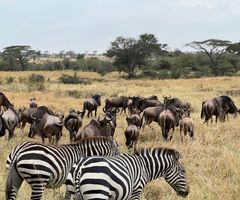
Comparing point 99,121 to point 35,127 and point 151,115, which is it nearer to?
point 35,127

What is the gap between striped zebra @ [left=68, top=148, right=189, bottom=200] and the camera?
16.4 feet

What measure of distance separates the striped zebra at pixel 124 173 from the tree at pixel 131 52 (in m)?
46.7

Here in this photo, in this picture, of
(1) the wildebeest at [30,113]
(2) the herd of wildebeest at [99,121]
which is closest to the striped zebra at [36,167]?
(2) the herd of wildebeest at [99,121]

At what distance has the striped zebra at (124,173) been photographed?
4988 millimetres

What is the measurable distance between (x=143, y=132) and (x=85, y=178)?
1086 centimetres

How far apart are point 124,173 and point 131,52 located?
161ft

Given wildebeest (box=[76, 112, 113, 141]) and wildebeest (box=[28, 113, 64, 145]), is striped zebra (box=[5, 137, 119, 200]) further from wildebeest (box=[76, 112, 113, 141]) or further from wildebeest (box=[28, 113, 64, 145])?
wildebeest (box=[28, 113, 64, 145])

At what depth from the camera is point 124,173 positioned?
17.5 ft

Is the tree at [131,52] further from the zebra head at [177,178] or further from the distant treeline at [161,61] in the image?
the zebra head at [177,178]

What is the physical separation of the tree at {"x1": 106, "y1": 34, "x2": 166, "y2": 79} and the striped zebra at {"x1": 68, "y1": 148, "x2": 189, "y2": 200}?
4668cm

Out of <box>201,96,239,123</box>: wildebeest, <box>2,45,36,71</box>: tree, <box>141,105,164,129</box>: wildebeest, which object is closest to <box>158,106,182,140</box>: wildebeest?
<box>141,105,164,129</box>: wildebeest

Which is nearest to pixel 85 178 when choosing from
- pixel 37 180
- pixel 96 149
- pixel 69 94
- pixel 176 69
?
pixel 37 180

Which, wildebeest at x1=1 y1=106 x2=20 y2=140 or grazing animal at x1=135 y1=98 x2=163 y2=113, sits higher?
wildebeest at x1=1 y1=106 x2=20 y2=140

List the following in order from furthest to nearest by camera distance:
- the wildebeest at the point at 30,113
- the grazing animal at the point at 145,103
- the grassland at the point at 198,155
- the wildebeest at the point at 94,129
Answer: the grazing animal at the point at 145,103
the wildebeest at the point at 30,113
the wildebeest at the point at 94,129
the grassland at the point at 198,155
